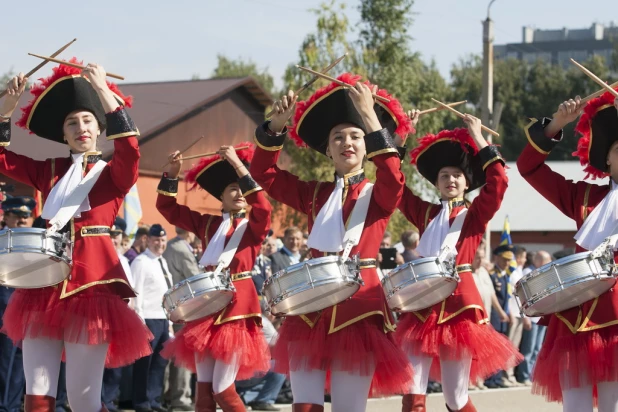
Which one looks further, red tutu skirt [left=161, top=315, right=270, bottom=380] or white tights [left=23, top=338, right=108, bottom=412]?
red tutu skirt [left=161, top=315, right=270, bottom=380]

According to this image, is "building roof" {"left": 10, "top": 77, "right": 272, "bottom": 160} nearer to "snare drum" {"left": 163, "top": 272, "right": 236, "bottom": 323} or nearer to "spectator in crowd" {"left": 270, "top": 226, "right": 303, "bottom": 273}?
"spectator in crowd" {"left": 270, "top": 226, "right": 303, "bottom": 273}

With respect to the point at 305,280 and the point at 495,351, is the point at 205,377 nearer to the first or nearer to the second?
the point at 495,351

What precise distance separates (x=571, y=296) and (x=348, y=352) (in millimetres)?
1286

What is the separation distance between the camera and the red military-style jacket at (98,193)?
Answer: 6.49 metres

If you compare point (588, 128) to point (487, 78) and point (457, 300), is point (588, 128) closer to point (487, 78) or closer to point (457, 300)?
point (457, 300)

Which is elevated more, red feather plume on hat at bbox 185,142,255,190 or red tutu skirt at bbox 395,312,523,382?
red feather plume on hat at bbox 185,142,255,190

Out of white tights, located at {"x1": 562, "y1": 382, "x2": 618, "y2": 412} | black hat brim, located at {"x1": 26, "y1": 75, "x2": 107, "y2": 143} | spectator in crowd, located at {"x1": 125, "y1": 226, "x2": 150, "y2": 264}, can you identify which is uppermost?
black hat brim, located at {"x1": 26, "y1": 75, "x2": 107, "y2": 143}

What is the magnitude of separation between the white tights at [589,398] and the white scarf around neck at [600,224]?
0.78 meters

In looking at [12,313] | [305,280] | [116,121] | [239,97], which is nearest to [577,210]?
[305,280]

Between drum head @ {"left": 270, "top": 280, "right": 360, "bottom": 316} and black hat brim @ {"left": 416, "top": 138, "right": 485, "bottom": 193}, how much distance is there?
2619 mm

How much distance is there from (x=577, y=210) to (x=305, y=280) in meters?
1.69

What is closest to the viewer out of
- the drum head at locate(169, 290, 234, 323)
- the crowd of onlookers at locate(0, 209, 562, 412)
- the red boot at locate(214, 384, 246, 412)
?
the drum head at locate(169, 290, 234, 323)

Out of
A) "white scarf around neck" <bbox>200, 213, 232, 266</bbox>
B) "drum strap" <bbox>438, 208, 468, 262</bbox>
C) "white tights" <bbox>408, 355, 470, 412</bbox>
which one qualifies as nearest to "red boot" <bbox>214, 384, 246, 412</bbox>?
"white scarf around neck" <bbox>200, 213, 232, 266</bbox>

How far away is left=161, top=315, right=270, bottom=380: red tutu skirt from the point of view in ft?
27.1
